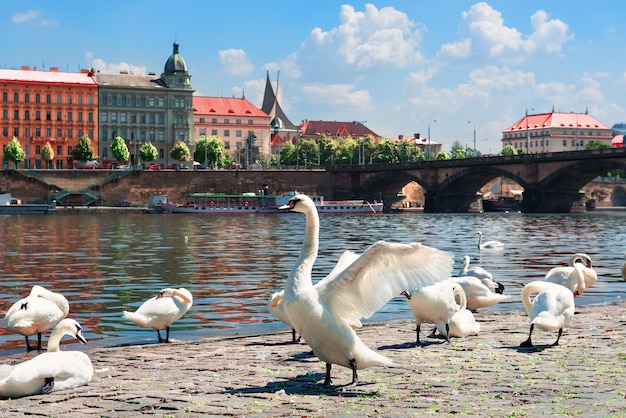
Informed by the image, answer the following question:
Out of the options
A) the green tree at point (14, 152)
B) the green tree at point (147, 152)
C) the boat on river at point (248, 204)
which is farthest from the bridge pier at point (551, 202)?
the green tree at point (14, 152)

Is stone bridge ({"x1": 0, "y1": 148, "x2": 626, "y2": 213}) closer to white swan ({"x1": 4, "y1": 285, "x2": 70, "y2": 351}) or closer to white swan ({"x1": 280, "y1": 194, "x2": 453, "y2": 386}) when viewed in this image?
white swan ({"x1": 4, "y1": 285, "x2": 70, "y2": 351})

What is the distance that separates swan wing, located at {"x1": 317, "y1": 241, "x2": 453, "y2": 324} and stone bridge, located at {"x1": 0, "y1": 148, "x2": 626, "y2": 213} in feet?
269

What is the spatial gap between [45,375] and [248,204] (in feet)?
321

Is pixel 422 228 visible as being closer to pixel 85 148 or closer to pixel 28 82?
pixel 85 148

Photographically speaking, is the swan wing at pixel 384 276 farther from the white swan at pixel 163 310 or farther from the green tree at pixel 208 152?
the green tree at pixel 208 152

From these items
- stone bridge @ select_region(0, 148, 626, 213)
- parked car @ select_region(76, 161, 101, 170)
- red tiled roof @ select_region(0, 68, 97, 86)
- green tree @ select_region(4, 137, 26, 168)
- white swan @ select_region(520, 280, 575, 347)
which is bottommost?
white swan @ select_region(520, 280, 575, 347)

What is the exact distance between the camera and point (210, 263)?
34719mm

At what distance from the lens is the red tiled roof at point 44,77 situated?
401ft

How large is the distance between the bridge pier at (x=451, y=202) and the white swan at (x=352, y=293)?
9802 cm

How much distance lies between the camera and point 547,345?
40.2 feet

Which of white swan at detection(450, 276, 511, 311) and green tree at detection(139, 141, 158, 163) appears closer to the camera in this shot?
white swan at detection(450, 276, 511, 311)

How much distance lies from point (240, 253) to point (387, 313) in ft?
72.4

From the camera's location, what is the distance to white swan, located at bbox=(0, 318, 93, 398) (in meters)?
9.06

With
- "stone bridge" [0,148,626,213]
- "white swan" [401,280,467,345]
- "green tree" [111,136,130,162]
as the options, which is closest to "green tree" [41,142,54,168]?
"green tree" [111,136,130,162]
